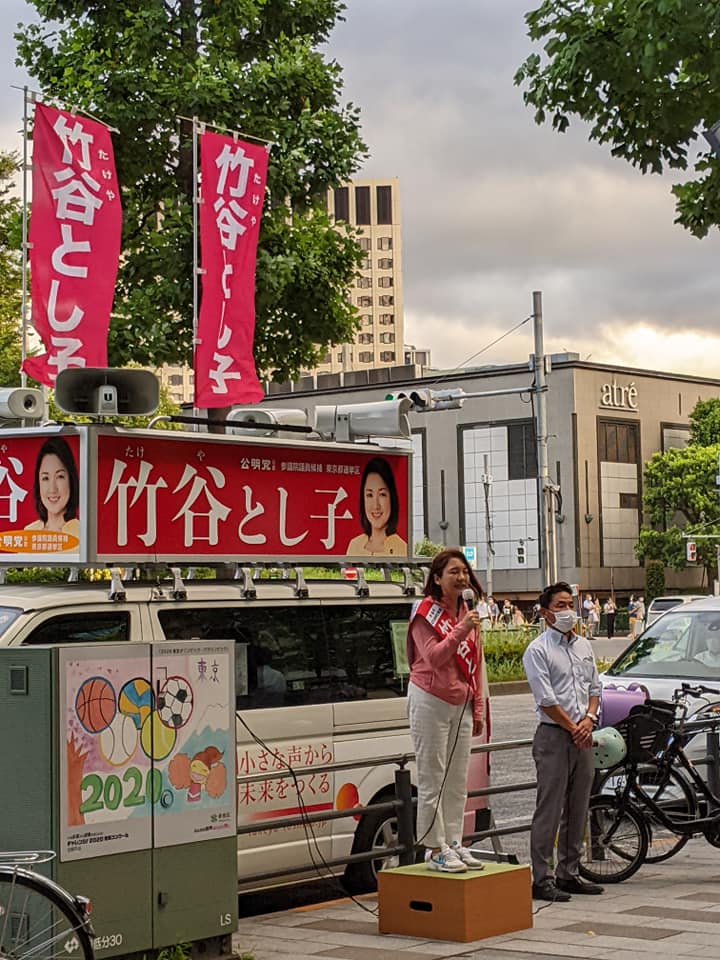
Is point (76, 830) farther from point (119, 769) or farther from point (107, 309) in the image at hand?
point (107, 309)

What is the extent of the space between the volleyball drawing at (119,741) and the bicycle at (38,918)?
805 millimetres

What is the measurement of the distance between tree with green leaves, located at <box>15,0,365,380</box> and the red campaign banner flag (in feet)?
14.1

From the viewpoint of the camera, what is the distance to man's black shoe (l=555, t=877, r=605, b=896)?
10023 millimetres

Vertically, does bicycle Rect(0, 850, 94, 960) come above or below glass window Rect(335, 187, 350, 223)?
below

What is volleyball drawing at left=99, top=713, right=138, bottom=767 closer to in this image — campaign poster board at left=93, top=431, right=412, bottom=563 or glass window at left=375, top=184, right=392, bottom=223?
campaign poster board at left=93, top=431, right=412, bottom=563

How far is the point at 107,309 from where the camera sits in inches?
709

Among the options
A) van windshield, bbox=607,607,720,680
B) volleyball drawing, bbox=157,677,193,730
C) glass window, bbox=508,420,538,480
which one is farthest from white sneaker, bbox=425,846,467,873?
glass window, bbox=508,420,538,480

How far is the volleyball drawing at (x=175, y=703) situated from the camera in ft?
25.0

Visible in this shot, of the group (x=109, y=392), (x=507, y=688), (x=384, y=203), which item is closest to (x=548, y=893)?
(x=109, y=392)

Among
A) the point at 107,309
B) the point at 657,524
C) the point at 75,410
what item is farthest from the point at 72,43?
the point at 657,524

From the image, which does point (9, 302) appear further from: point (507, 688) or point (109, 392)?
point (109, 392)

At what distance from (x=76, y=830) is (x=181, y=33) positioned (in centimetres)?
1853

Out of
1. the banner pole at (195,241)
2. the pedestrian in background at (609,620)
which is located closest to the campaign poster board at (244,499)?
the banner pole at (195,241)

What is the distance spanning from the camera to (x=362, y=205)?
170500mm
